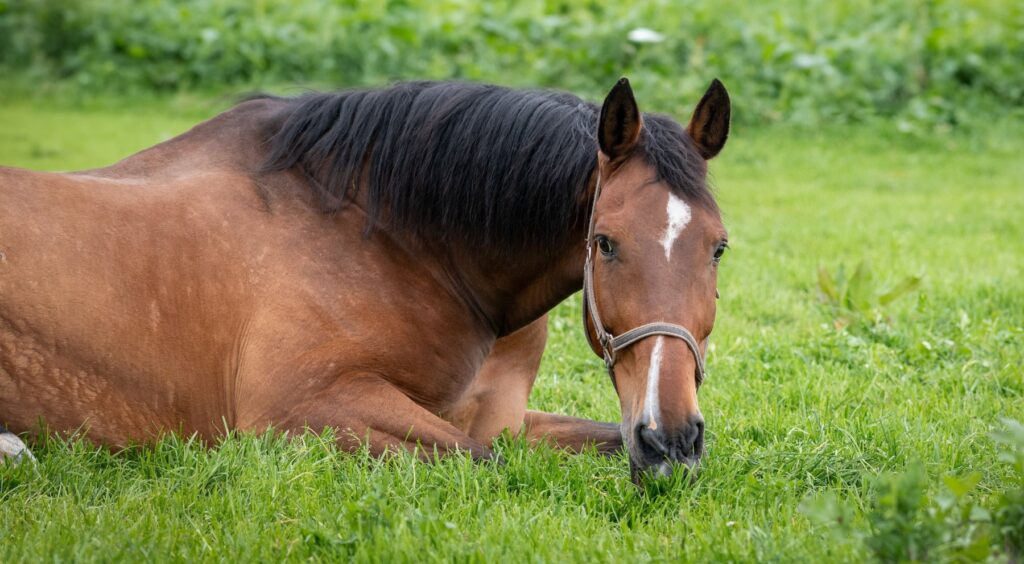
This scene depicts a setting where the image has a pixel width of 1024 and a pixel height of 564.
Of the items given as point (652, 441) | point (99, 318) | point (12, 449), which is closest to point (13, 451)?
point (12, 449)

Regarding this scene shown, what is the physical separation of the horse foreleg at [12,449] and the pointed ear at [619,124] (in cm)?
221

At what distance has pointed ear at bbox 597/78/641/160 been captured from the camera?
3.41 m

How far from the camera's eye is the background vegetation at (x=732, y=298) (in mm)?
2984

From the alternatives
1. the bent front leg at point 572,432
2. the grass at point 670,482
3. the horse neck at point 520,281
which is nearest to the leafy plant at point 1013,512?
the grass at point 670,482

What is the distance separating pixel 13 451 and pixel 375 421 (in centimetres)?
125

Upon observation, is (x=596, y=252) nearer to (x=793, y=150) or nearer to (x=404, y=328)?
(x=404, y=328)

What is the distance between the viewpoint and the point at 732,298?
6.41 metres

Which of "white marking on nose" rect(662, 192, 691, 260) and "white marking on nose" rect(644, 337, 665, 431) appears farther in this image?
"white marking on nose" rect(662, 192, 691, 260)

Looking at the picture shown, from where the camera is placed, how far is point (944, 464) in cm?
366

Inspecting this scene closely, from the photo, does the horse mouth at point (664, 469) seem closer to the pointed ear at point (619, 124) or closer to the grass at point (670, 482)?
the grass at point (670, 482)

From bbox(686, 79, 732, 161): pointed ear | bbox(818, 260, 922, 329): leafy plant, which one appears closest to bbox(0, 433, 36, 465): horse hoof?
bbox(686, 79, 732, 161): pointed ear

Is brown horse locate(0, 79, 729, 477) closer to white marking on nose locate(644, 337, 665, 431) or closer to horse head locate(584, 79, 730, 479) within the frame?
horse head locate(584, 79, 730, 479)

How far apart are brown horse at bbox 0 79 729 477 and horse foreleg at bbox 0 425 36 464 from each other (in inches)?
0.7

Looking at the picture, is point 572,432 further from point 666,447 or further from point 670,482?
point 666,447
